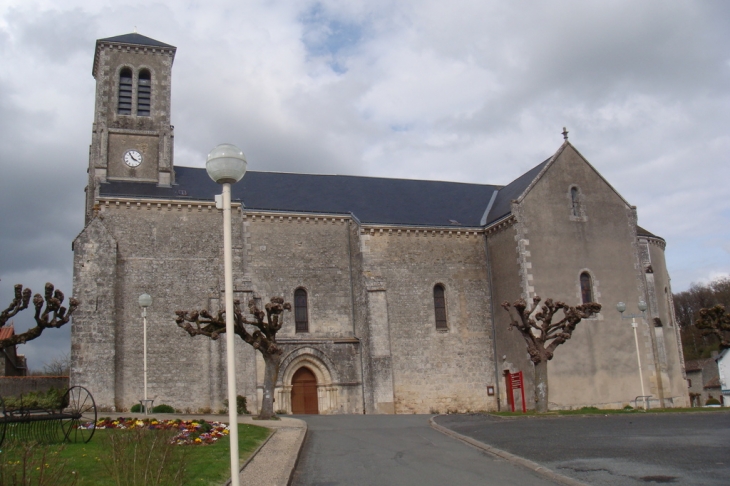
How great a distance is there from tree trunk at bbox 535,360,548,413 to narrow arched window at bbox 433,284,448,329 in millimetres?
7136

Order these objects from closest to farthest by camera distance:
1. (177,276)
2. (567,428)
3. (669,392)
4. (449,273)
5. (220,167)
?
(220,167) → (567,428) → (177,276) → (669,392) → (449,273)

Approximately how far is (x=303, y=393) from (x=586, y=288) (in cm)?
1357

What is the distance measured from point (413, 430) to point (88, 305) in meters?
13.9

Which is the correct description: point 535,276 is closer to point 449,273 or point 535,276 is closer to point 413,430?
point 449,273

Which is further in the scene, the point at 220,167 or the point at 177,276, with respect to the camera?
the point at 177,276

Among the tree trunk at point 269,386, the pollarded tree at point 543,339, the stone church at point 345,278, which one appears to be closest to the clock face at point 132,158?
the stone church at point 345,278

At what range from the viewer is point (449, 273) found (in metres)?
30.8

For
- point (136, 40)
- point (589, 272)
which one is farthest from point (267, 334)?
point (136, 40)

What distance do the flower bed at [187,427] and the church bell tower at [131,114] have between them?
1433 cm

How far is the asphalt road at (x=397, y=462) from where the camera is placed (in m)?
10.7

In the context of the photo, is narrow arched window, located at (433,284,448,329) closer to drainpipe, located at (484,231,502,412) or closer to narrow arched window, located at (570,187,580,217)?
drainpipe, located at (484,231,502,412)

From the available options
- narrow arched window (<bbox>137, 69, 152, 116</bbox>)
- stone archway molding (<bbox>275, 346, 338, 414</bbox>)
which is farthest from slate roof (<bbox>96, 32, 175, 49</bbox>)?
stone archway molding (<bbox>275, 346, 338, 414</bbox>)

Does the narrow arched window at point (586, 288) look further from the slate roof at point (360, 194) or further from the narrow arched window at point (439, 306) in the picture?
the narrow arched window at point (439, 306)

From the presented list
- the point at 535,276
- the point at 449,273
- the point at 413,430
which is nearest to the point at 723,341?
the point at 413,430
